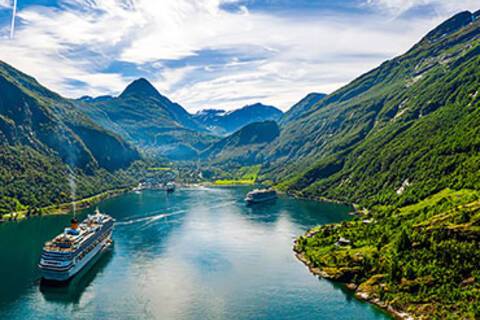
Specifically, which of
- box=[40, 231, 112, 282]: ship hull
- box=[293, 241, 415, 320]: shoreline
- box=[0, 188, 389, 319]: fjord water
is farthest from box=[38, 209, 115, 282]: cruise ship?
box=[293, 241, 415, 320]: shoreline

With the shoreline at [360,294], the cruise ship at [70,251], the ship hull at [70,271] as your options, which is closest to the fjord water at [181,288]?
the shoreline at [360,294]

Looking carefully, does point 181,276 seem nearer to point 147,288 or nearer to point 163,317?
point 147,288

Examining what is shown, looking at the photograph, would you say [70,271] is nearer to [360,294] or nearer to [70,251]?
[70,251]

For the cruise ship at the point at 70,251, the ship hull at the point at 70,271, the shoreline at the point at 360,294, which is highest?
the cruise ship at the point at 70,251

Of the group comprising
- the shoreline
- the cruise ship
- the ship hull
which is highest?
the cruise ship

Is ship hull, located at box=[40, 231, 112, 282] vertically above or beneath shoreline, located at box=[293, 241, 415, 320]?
above

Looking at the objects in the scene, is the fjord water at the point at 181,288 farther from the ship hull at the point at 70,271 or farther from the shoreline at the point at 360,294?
the ship hull at the point at 70,271

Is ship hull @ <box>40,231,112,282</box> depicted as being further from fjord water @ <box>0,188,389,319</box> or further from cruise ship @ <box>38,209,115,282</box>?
fjord water @ <box>0,188,389,319</box>

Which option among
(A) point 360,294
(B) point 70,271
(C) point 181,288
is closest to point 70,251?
(B) point 70,271

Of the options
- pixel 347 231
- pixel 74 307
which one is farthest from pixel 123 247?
pixel 347 231

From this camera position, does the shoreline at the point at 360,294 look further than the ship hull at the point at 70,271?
No
